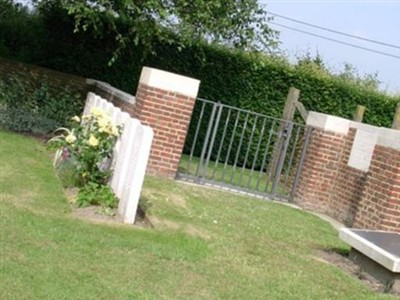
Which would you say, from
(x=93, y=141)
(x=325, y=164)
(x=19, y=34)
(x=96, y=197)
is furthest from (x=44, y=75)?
(x=96, y=197)

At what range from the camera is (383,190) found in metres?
8.45

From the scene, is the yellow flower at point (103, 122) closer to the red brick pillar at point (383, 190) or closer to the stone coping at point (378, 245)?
the stone coping at point (378, 245)

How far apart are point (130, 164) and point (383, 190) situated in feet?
10.5

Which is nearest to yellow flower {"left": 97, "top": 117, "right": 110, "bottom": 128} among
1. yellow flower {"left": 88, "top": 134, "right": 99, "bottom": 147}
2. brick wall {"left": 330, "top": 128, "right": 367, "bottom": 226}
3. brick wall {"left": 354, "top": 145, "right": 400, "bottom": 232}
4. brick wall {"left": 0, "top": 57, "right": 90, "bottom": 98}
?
yellow flower {"left": 88, "top": 134, "right": 99, "bottom": 147}

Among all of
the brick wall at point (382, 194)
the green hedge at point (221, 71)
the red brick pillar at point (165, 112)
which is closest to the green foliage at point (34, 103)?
the green hedge at point (221, 71)

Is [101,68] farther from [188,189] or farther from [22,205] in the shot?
[22,205]

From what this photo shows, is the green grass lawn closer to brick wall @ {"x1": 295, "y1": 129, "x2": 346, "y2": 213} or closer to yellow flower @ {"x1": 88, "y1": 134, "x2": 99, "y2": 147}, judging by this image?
yellow flower @ {"x1": 88, "y1": 134, "x2": 99, "y2": 147}

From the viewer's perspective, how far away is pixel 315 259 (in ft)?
22.9

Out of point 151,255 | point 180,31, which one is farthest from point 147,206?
point 180,31

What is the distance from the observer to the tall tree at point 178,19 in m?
12.4

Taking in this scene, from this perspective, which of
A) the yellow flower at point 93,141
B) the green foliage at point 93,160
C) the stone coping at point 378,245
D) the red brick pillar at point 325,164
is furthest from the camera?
the red brick pillar at point 325,164

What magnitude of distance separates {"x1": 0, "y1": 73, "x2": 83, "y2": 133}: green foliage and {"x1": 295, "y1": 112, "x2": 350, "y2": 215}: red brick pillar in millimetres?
4853

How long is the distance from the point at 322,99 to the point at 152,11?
584 cm

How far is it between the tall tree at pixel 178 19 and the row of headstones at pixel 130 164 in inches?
172
